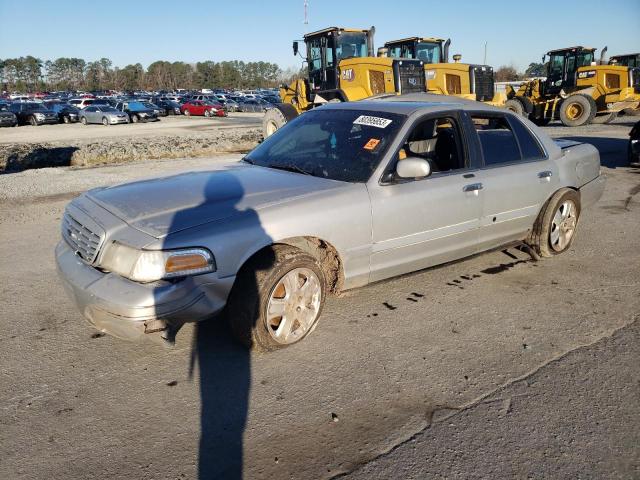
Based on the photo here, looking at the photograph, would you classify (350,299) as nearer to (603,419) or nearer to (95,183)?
(603,419)

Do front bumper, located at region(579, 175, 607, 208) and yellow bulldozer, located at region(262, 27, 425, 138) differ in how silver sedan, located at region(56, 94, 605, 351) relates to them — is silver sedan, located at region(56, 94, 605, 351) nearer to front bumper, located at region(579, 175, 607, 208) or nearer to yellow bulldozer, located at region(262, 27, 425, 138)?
front bumper, located at region(579, 175, 607, 208)

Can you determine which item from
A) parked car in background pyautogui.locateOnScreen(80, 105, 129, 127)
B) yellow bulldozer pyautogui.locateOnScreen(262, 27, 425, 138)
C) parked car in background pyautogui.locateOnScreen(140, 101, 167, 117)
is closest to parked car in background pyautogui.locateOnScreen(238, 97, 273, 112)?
parked car in background pyautogui.locateOnScreen(140, 101, 167, 117)

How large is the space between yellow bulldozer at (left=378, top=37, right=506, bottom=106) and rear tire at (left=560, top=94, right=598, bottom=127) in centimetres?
400

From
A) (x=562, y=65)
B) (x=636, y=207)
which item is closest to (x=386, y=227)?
→ (x=636, y=207)

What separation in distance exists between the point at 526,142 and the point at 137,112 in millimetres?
32551

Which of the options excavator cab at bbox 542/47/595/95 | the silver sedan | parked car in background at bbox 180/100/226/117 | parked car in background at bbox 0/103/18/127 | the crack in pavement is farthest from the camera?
parked car in background at bbox 180/100/226/117

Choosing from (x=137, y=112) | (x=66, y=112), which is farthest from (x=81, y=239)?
(x=66, y=112)

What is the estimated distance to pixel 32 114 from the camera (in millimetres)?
32688

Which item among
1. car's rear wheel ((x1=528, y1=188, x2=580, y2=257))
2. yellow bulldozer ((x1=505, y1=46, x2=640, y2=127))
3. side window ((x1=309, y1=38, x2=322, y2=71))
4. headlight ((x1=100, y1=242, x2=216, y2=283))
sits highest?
side window ((x1=309, y1=38, x2=322, y2=71))

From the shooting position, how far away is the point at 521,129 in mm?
4930

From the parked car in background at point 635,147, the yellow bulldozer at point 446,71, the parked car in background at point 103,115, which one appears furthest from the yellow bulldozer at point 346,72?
the parked car in background at point 103,115

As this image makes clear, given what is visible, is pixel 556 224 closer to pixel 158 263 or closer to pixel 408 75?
pixel 158 263

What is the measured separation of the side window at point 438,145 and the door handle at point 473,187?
0.65ft

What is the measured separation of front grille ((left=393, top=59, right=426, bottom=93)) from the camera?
576 inches
